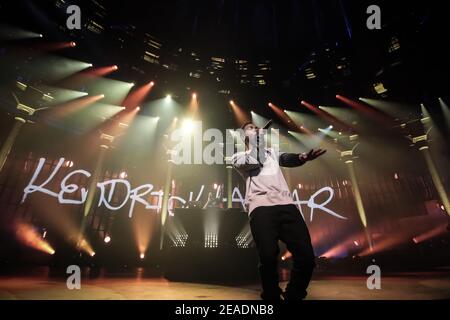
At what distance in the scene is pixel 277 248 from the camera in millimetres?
2148

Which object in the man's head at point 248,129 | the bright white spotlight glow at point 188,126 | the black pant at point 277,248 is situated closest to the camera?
the black pant at point 277,248

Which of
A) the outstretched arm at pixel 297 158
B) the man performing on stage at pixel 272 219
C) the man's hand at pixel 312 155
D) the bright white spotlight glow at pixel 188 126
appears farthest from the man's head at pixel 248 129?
the bright white spotlight glow at pixel 188 126

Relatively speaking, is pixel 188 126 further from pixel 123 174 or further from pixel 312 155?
pixel 312 155

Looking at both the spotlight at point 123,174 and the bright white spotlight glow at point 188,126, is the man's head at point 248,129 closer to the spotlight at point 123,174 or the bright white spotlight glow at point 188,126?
the bright white spotlight glow at point 188,126

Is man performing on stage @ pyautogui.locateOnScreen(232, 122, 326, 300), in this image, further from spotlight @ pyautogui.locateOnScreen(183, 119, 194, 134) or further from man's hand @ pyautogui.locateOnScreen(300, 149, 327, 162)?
spotlight @ pyautogui.locateOnScreen(183, 119, 194, 134)

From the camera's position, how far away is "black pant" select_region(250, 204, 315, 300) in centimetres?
→ 208

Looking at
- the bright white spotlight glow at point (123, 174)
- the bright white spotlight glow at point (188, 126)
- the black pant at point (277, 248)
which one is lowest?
the black pant at point (277, 248)

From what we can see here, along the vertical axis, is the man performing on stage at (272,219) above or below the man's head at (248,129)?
below

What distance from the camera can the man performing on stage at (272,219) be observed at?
2.09 meters

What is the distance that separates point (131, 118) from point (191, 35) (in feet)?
14.2

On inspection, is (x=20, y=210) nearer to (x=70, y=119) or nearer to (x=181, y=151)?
(x=70, y=119)

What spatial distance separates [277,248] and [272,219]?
0.85ft

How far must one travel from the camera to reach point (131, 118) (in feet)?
32.1

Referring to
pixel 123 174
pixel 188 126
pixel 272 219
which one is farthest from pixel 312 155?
pixel 123 174
